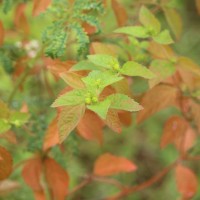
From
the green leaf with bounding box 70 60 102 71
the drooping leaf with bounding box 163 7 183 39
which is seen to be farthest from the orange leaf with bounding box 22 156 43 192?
the drooping leaf with bounding box 163 7 183 39

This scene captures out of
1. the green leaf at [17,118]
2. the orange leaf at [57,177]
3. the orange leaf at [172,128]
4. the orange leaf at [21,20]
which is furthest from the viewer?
the orange leaf at [21,20]

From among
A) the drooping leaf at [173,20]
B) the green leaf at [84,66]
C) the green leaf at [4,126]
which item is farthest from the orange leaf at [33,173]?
the drooping leaf at [173,20]

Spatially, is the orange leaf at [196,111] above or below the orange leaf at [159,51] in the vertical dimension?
below

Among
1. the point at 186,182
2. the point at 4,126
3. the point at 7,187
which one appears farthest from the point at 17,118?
the point at 186,182

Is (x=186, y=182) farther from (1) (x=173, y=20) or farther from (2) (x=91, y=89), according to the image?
(2) (x=91, y=89)

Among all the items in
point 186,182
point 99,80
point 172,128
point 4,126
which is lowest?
point 186,182

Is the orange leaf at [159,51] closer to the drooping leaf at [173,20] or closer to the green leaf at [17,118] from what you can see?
the drooping leaf at [173,20]
